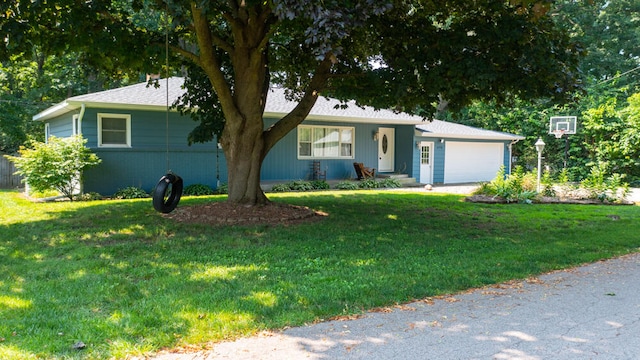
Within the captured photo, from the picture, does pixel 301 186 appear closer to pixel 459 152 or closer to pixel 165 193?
pixel 165 193

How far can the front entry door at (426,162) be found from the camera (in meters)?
20.9

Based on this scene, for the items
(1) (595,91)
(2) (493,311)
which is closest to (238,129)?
(2) (493,311)

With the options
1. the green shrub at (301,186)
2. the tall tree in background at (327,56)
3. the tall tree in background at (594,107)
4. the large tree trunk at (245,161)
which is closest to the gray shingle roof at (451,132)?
the tall tree in background at (594,107)

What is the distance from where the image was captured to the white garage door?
21.8 meters

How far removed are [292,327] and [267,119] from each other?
13.3m

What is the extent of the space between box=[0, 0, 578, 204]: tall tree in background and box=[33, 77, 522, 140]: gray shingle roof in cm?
179

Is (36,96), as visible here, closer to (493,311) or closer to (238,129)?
(238,129)

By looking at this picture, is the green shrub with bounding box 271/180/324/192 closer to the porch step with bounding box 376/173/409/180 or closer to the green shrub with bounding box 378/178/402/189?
the green shrub with bounding box 378/178/402/189

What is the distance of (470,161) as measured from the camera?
74.1 ft

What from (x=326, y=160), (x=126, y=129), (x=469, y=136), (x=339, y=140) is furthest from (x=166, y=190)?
(x=469, y=136)

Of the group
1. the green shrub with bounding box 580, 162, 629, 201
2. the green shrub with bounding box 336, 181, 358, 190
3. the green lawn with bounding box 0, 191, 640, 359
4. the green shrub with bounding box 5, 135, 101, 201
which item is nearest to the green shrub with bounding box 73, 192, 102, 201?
the green shrub with bounding box 5, 135, 101, 201

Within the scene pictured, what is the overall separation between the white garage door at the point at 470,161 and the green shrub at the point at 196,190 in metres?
11.6

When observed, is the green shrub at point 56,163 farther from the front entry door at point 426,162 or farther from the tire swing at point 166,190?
the front entry door at point 426,162

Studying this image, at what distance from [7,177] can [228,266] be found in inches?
678
